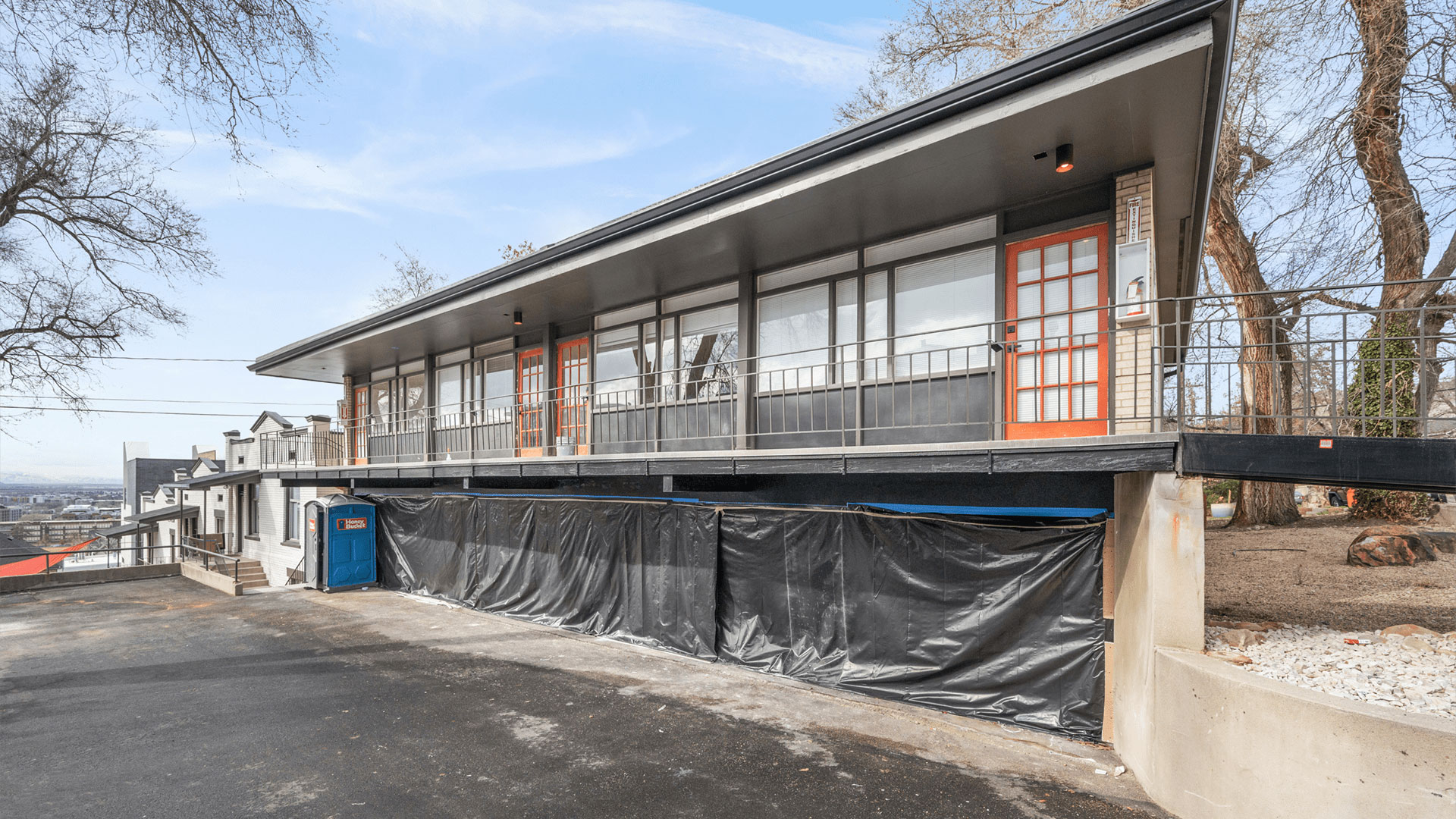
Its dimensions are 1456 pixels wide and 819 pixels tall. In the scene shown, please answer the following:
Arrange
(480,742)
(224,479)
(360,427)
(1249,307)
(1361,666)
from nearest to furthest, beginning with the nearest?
(1361,666) → (480,742) → (1249,307) → (360,427) → (224,479)


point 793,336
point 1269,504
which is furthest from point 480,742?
point 1269,504

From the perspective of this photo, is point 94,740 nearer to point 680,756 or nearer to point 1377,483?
point 680,756

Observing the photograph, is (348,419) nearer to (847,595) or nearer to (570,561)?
(570,561)

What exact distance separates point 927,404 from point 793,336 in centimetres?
210

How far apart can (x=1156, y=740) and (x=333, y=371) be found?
63.7ft

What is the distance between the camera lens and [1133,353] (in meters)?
5.99

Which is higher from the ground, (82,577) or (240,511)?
(240,511)

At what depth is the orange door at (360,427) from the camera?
56.0ft

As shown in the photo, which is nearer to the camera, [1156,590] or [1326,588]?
[1156,590]

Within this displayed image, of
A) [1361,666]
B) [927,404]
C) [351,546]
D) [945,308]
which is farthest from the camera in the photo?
[351,546]

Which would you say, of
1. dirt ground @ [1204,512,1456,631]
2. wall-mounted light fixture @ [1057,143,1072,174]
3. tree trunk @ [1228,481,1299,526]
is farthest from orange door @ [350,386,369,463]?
tree trunk @ [1228,481,1299,526]

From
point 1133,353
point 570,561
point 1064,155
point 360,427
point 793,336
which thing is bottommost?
point 570,561

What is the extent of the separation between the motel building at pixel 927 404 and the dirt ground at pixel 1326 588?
6.58 ft

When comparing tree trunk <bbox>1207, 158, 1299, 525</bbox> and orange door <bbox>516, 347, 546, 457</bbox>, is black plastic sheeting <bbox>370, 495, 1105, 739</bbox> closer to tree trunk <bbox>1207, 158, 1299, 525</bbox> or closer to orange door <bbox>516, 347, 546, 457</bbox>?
orange door <bbox>516, 347, 546, 457</bbox>
